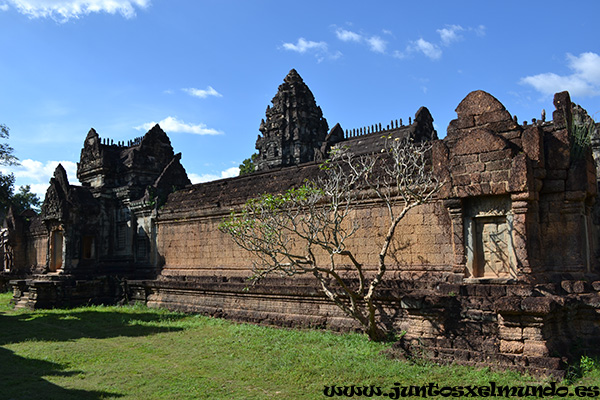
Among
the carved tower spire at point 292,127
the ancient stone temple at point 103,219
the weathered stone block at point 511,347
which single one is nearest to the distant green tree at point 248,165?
the carved tower spire at point 292,127

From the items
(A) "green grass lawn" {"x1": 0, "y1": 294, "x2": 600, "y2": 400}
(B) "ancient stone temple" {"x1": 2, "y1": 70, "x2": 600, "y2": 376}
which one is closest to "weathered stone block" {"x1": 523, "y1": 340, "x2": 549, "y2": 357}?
(B) "ancient stone temple" {"x1": 2, "y1": 70, "x2": 600, "y2": 376}

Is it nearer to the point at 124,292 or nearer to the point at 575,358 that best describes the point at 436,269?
the point at 575,358

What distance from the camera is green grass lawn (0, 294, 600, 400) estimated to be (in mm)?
7098

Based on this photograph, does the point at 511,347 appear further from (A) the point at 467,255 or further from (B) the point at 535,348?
(A) the point at 467,255

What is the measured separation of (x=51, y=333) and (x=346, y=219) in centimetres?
781

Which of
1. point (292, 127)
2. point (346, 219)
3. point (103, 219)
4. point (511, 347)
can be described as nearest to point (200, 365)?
point (346, 219)

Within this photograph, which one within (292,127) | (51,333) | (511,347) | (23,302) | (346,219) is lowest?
(51,333)

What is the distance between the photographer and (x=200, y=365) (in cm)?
866

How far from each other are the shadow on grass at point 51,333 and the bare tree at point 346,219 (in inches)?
147

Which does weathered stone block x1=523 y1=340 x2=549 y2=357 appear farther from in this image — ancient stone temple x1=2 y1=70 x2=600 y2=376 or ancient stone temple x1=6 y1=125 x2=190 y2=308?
ancient stone temple x1=6 y1=125 x2=190 y2=308

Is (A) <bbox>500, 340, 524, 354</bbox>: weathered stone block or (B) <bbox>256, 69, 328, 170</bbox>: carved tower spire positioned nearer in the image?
(A) <bbox>500, 340, 524, 354</bbox>: weathered stone block

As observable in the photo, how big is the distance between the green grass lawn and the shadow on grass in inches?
1.1

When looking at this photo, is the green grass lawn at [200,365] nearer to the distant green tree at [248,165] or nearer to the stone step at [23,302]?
the stone step at [23,302]

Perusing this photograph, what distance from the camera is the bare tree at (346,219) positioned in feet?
30.5
